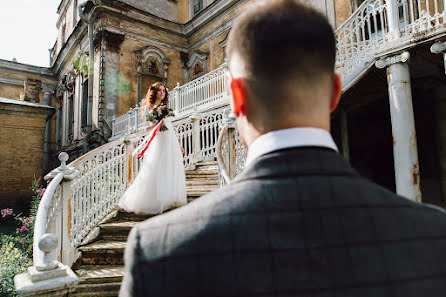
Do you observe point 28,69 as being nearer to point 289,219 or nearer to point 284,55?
point 284,55

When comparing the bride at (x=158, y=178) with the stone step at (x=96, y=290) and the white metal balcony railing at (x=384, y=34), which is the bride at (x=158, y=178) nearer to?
the stone step at (x=96, y=290)

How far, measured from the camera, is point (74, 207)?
5.31 meters

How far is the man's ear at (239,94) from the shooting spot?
80 cm

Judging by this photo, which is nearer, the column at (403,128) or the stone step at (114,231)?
the stone step at (114,231)

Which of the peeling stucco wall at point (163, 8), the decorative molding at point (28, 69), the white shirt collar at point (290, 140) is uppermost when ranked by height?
the peeling stucco wall at point (163, 8)

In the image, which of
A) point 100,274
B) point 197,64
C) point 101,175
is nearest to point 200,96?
point 101,175

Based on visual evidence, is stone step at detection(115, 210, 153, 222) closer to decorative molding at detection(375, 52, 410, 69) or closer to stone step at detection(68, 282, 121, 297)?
stone step at detection(68, 282, 121, 297)

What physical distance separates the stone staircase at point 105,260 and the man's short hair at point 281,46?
4.06 m

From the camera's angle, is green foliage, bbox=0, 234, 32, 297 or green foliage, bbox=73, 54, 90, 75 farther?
green foliage, bbox=73, 54, 90, 75

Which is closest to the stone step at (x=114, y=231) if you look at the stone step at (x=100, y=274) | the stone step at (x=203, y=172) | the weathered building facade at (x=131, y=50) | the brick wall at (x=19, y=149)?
the stone step at (x=100, y=274)

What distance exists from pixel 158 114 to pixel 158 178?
4.43ft

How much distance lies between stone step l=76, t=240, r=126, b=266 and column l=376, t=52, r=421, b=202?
5418 mm

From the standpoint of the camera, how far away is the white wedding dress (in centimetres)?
536

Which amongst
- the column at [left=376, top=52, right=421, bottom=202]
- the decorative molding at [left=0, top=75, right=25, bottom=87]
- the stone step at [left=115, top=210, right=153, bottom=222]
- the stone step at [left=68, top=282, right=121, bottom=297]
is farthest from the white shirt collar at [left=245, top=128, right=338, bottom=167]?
the decorative molding at [left=0, top=75, right=25, bottom=87]
